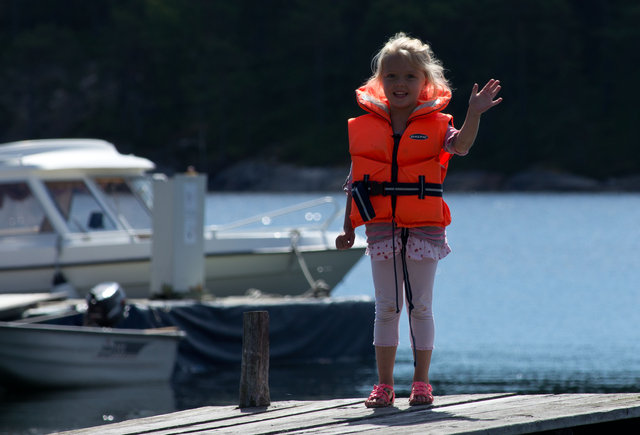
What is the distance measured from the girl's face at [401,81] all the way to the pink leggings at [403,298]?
720 mm

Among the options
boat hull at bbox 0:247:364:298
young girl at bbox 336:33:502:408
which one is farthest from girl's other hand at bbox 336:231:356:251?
boat hull at bbox 0:247:364:298

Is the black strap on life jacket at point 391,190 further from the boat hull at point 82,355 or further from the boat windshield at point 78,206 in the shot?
the boat windshield at point 78,206

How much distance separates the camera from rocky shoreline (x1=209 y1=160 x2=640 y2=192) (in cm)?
7169

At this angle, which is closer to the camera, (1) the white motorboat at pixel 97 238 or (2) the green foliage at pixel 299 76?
(1) the white motorboat at pixel 97 238

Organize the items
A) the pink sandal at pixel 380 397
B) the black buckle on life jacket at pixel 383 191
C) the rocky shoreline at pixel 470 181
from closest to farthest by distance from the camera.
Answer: the black buckle on life jacket at pixel 383 191
the pink sandal at pixel 380 397
the rocky shoreline at pixel 470 181

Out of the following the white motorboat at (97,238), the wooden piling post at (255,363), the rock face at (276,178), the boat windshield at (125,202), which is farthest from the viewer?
the rock face at (276,178)

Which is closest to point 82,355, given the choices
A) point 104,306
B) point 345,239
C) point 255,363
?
point 104,306

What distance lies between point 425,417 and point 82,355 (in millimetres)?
7868

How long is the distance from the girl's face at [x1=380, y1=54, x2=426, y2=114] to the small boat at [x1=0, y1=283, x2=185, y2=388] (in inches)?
288

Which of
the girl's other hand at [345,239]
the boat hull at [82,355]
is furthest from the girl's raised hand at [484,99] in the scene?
the boat hull at [82,355]

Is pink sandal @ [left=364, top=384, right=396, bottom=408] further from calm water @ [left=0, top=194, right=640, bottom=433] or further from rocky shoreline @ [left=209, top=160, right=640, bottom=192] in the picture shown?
rocky shoreline @ [left=209, top=160, right=640, bottom=192]

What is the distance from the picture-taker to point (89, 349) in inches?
498

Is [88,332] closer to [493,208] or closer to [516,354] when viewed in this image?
[516,354]

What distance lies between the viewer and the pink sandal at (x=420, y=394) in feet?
18.9
